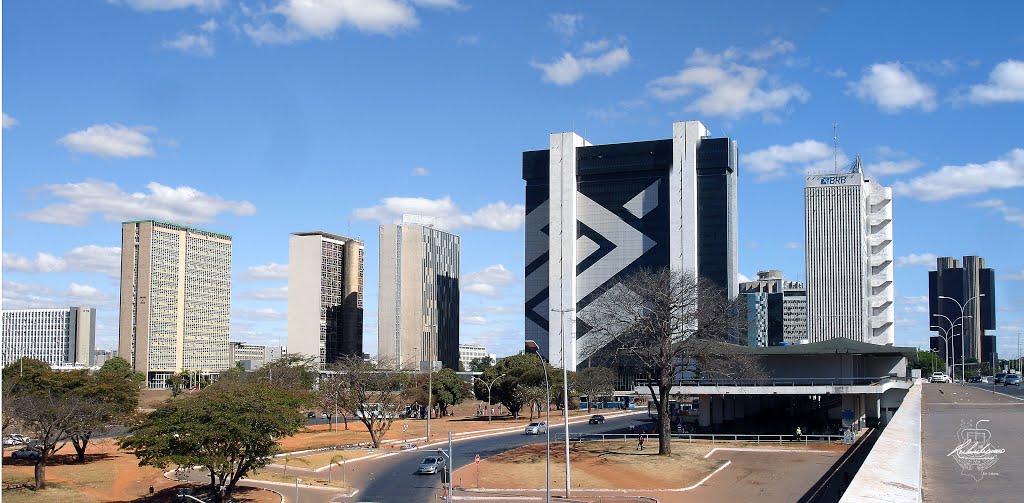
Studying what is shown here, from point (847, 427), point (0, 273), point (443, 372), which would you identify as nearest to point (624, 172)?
point (443, 372)

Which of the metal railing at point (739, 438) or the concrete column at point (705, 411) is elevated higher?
the concrete column at point (705, 411)

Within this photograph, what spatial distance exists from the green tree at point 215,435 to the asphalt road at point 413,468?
251 inches

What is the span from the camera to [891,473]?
715 inches

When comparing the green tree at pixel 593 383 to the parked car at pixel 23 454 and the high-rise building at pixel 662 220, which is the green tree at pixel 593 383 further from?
the parked car at pixel 23 454

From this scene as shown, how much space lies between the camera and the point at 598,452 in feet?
211

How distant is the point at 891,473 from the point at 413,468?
46735 millimetres

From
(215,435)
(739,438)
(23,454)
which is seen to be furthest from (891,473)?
(23,454)

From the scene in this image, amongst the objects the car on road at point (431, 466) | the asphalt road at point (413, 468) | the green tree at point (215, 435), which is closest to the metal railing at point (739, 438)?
the asphalt road at point (413, 468)

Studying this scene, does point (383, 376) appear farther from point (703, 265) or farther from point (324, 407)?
point (703, 265)

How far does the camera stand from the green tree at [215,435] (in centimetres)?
4862

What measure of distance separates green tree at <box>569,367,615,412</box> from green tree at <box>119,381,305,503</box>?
76.8 m

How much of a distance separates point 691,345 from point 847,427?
1587 centimetres

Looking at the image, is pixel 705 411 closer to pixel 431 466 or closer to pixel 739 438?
pixel 739 438

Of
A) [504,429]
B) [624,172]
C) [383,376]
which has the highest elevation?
[624,172]
